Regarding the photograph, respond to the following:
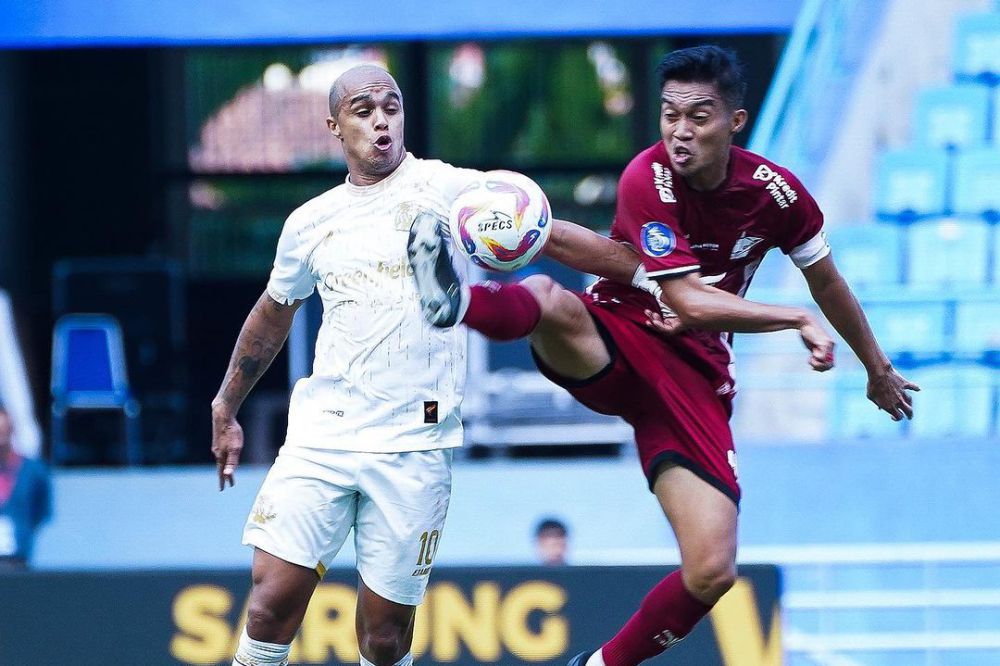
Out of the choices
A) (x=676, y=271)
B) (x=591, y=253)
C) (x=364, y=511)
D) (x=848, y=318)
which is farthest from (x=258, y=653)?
(x=848, y=318)

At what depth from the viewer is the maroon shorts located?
13.2 feet

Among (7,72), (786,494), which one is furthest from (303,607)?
(7,72)

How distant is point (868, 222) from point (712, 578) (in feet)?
18.8

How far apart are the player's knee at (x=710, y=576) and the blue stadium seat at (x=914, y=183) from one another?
5.60 meters

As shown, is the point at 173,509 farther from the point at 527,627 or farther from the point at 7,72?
the point at 7,72

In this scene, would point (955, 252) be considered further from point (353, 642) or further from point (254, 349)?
point (254, 349)

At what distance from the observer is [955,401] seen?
8.06 metres

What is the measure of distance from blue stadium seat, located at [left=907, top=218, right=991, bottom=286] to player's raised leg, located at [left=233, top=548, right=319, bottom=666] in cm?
562

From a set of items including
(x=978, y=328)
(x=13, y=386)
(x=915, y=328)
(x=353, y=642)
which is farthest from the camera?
(x=13, y=386)

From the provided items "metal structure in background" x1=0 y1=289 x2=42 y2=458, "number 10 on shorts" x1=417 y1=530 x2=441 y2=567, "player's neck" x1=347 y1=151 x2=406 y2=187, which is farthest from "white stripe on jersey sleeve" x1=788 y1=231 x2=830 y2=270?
"metal structure in background" x1=0 y1=289 x2=42 y2=458

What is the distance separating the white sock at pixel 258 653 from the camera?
13.0ft

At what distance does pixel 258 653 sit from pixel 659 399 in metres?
1.29

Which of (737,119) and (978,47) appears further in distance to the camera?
(978,47)

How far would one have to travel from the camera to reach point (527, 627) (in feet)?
16.5
